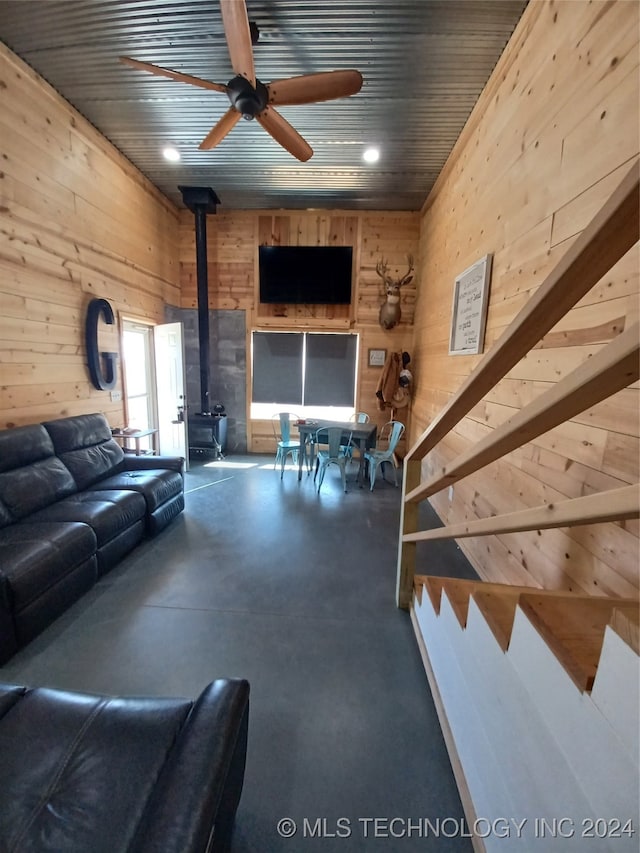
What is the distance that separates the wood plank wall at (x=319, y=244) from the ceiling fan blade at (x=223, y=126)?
2.34 metres

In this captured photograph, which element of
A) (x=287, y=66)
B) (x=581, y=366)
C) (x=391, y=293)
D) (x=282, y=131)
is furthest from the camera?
(x=391, y=293)

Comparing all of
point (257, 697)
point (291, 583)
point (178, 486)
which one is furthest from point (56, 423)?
point (257, 697)

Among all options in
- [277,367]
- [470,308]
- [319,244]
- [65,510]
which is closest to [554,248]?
[470,308]

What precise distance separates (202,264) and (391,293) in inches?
116

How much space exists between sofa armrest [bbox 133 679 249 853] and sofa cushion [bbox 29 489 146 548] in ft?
5.95

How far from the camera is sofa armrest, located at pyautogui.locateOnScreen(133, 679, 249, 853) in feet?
2.28

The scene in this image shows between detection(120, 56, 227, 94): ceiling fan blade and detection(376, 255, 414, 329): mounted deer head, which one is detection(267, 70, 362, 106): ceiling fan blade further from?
detection(376, 255, 414, 329): mounted deer head

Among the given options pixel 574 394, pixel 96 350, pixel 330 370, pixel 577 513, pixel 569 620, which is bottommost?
pixel 569 620

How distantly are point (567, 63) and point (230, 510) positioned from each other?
408 cm

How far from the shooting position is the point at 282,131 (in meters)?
2.95

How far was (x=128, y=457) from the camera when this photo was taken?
3.53m

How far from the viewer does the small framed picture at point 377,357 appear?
5.61m

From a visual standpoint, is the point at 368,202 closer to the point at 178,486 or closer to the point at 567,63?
the point at 567,63

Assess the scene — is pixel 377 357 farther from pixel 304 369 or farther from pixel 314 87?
pixel 314 87
